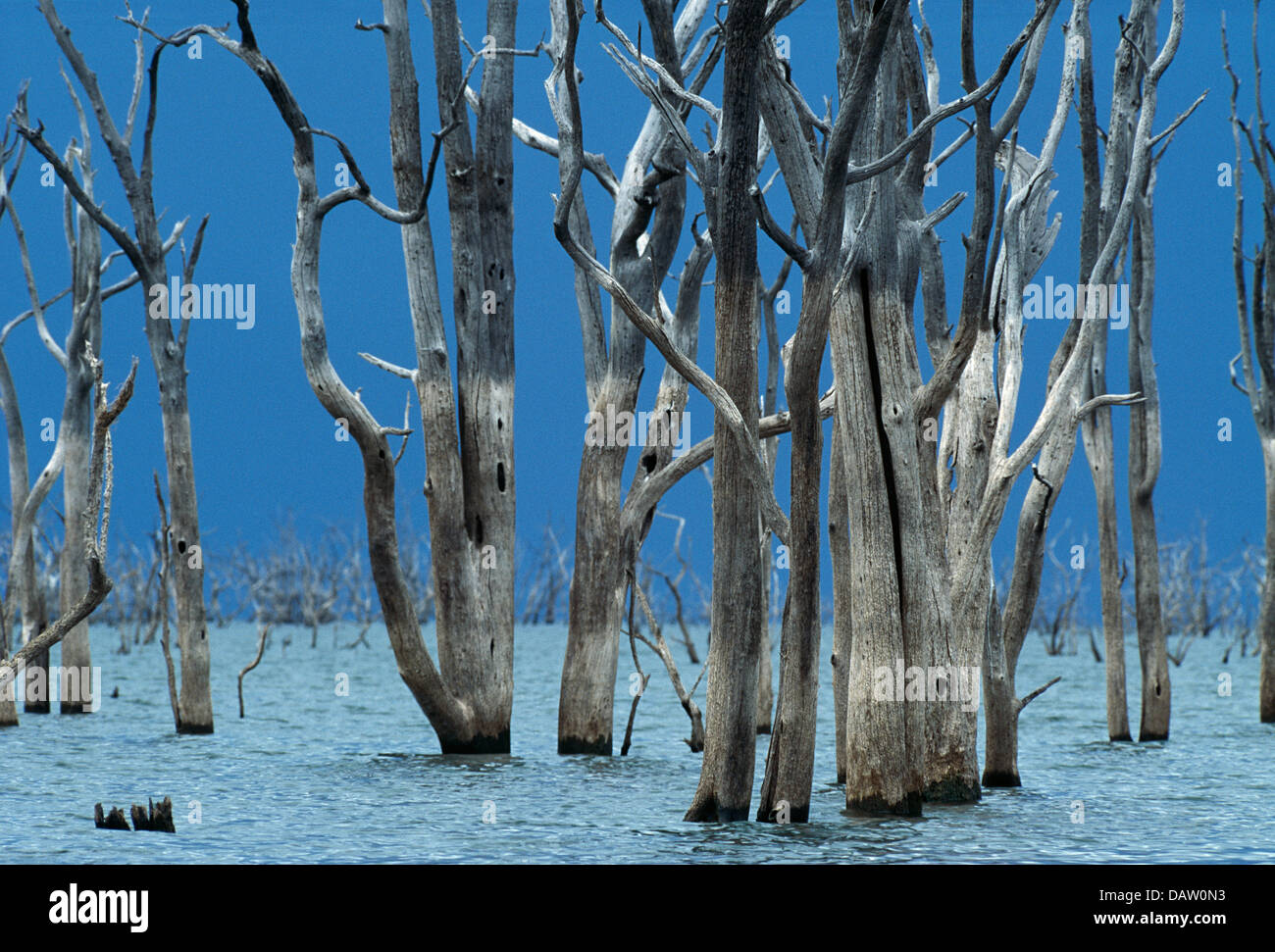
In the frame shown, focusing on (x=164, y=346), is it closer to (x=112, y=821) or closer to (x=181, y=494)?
(x=181, y=494)

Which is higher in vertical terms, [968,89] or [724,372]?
[968,89]

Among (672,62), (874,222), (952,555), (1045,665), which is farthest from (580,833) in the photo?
(1045,665)

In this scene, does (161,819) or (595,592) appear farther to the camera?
(595,592)

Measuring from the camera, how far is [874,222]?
8.73 m

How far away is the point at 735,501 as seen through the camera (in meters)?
7.84

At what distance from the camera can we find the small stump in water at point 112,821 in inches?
336

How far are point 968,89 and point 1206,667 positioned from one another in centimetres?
2619

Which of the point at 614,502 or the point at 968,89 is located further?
the point at 614,502

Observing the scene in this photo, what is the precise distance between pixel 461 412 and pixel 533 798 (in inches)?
165

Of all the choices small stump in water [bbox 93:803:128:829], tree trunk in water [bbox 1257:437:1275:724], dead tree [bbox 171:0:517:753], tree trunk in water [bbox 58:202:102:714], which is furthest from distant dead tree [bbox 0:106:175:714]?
tree trunk in water [bbox 1257:437:1275:724]

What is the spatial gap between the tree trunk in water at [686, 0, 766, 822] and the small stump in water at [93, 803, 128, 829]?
353 centimetres

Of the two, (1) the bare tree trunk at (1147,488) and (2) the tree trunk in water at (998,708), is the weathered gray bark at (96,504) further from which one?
(1) the bare tree trunk at (1147,488)

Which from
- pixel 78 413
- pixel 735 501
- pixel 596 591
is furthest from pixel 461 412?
pixel 735 501
